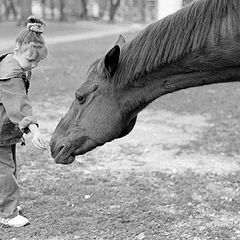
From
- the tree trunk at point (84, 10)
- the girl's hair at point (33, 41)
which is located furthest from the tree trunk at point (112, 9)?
the girl's hair at point (33, 41)

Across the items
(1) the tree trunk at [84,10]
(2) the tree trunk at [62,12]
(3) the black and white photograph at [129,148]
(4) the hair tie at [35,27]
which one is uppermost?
(4) the hair tie at [35,27]

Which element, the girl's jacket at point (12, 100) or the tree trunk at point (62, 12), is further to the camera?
the tree trunk at point (62, 12)

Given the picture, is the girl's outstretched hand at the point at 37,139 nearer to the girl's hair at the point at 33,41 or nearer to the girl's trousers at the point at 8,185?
the girl's hair at the point at 33,41

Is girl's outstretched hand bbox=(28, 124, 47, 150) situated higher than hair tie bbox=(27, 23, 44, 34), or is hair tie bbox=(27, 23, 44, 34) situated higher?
hair tie bbox=(27, 23, 44, 34)

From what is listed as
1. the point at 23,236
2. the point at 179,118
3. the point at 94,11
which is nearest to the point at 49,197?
the point at 23,236

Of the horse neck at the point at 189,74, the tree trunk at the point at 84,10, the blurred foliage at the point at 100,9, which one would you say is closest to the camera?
the horse neck at the point at 189,74

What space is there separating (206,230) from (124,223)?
2.16 ft

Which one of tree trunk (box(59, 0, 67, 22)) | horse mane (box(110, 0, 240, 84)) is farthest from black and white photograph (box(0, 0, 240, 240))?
tree trunk (box(59, 0, 67, 22))

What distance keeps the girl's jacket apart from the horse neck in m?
0.74

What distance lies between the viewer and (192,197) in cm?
479

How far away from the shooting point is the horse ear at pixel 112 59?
3.20m

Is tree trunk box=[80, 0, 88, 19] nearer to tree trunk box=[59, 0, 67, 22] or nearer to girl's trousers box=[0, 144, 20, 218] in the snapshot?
tree trunk box=[59, 0, 67, 22]

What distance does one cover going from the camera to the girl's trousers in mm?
4102

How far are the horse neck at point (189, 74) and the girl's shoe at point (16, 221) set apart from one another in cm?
141
